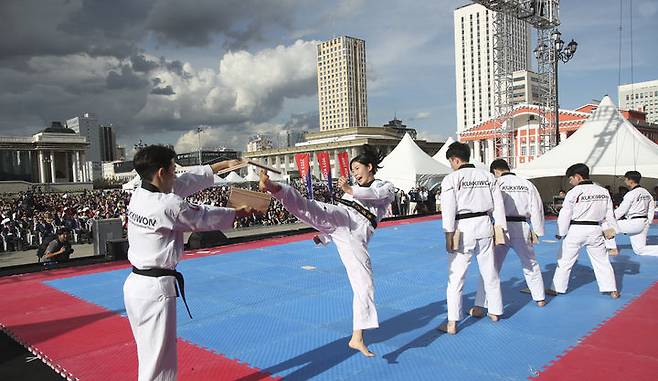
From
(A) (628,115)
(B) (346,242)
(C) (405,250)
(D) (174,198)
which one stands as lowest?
(C) (405,250)

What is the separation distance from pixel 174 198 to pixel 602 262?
5283 millimetres

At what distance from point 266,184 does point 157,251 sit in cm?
79

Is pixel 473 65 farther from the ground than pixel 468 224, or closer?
farther from the ground

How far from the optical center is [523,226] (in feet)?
17.7

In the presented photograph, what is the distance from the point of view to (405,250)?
9.88 meters

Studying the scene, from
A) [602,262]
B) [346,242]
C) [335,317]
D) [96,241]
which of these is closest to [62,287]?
[96,241]

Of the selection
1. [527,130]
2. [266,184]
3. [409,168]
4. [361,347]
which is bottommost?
[361,347]

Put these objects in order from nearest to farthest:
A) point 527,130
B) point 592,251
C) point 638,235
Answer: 1. point 592,251
2. point 638,235
3. point 527,130

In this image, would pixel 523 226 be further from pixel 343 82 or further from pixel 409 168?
pixel 343 82

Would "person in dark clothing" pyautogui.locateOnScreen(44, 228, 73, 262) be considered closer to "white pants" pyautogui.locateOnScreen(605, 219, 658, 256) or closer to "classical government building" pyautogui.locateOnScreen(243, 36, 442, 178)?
"white pants" pyautogui.locateOnScreen(605, 219, 658, 256)

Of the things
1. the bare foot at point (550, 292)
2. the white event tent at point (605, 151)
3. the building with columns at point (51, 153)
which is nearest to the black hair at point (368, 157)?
the bare foot at point (550, 292)

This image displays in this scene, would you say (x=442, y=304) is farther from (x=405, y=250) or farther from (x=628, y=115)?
(x=628, y=115)

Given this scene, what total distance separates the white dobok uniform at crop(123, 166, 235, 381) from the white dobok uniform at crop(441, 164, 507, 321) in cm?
254

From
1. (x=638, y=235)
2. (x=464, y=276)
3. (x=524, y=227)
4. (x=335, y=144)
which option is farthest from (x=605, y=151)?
(x=335, y=144)
